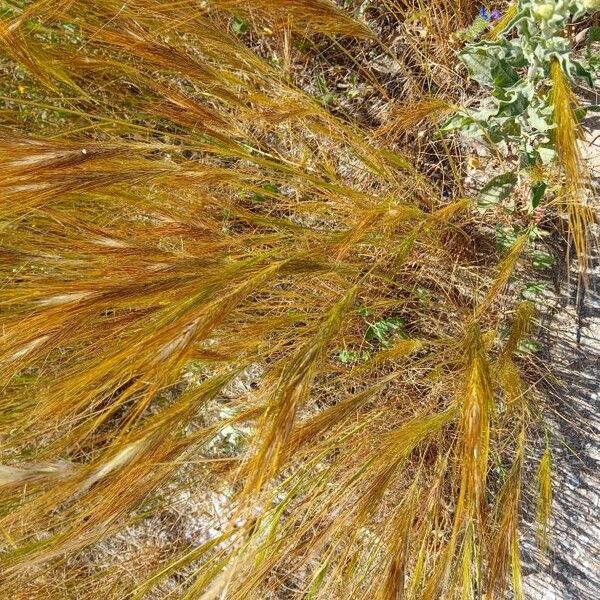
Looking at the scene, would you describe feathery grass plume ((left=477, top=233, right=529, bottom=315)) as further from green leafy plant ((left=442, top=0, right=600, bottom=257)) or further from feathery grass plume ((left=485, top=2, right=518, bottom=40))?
feathery grass plume ((left=485, top=2, right=518, bottom=40))

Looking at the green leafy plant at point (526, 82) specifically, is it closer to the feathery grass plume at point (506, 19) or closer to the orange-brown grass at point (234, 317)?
the feathery grass plume at point (506, 19)

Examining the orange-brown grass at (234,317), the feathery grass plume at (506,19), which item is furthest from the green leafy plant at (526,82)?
the orange-brown grass at (234,317)

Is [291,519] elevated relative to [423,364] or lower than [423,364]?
lower

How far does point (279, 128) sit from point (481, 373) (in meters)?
0.73

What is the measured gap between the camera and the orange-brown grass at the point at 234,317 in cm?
91

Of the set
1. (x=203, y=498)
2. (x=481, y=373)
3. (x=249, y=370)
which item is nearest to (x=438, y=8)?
(x=481, y=373)

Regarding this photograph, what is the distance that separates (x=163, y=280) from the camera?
876 mm

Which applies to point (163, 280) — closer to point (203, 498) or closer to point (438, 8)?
point (438, 8)

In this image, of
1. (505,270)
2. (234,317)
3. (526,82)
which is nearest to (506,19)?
(526,82)

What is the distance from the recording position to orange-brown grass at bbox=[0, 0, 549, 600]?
91cm

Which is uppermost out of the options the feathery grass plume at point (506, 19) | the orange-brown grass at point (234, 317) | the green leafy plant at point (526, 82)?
the feathery grass plume at point (506, 19)

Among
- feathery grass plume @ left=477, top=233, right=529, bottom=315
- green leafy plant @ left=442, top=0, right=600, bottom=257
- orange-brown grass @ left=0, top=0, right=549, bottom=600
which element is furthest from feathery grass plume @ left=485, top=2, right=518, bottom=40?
feathery grass plume @ left=477, top=233, right=529, bottom=315

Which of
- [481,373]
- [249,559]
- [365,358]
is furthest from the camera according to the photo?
[365,358]

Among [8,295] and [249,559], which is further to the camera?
[249,559]
